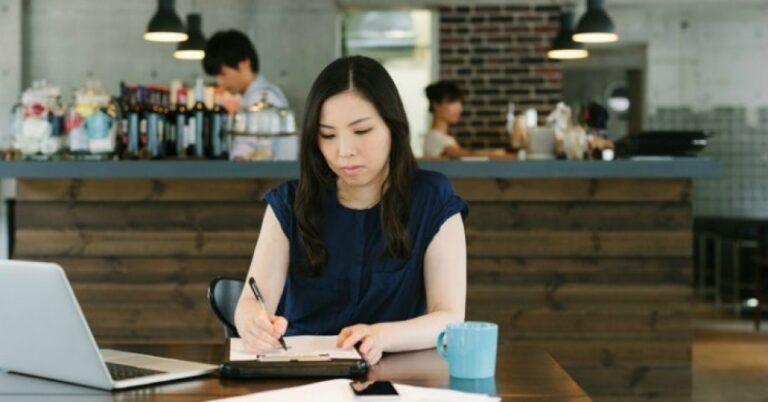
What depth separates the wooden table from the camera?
5.95 feet

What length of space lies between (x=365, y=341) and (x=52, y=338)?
1.82 feet

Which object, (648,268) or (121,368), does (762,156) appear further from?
(121,368)

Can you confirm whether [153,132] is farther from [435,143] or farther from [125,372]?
[125,372]

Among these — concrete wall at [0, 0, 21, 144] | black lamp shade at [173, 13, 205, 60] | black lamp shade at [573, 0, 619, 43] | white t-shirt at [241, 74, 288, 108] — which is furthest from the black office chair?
concrete wall at [0, 0, 21, 144]

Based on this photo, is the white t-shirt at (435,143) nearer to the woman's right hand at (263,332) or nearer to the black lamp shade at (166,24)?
the black lamp shade at (166,24)

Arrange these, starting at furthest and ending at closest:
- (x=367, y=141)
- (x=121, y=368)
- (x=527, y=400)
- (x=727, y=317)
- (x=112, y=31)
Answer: (x=112, y=31) → (x=727, y=317) → (x=367, y=141) → (x=121, y=368) → (x=527, y=400)

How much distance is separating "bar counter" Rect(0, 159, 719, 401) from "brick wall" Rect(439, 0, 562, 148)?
449cm

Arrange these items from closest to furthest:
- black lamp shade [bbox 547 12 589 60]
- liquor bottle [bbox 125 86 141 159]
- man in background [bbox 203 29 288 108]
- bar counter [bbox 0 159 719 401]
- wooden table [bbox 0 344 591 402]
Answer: wooden table [bbox 0 344 591 402], bar counter [bbox 0 159 719 401], liquor bottle [bbox 125 86 141 159], man in background [bbox 203 29 288 108], black lamp shade [bbox 547 12 589 60]

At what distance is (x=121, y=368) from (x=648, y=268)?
3.58 metres

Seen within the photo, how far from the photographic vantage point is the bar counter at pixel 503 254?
512cm

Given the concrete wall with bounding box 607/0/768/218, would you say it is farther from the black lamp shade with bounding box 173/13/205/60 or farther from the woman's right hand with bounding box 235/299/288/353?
the woman's right hand with bounding box 235/299/288/353

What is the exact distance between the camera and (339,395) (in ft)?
5.74

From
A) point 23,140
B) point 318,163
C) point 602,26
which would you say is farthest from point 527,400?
point 602,26

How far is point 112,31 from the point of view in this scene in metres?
10.2
